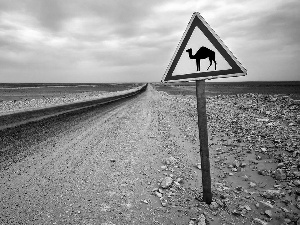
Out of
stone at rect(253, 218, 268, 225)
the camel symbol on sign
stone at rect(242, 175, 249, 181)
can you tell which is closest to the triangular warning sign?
the camel symbol on sign

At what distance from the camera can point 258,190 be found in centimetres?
332

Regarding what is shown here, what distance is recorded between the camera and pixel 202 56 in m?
2.57

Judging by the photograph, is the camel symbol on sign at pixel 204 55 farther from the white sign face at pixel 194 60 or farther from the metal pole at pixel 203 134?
the metal pole at pixel 203 134

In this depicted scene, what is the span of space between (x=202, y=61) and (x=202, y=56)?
7 cm

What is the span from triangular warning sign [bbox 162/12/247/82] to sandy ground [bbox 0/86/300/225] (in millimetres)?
1894

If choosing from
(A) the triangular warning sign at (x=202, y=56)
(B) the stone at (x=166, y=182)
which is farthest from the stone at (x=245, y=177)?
(A) the triangular warning sign at (x=202, y=56)

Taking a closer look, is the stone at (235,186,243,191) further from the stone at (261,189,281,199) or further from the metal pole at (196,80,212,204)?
the metal pole at (196,80,212,204)

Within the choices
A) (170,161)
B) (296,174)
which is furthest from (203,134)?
Answer: (296,174)

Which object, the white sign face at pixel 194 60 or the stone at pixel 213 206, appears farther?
the stone at pixel 213 206

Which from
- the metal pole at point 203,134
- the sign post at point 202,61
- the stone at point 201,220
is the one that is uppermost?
the sign post at point 202,61

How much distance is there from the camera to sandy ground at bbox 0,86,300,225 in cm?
268

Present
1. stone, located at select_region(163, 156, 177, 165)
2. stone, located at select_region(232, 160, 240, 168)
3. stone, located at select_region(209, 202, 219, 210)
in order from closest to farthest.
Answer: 1. stone, located at select_region(209, 202, 219, 210)
2. stone, located at select_region(232, 160, 240, 168)
3. stone, located at select_region(163, 156, 177, 165)

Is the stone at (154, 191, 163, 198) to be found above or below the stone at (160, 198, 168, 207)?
above

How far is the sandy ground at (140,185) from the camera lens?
8.80ft
